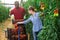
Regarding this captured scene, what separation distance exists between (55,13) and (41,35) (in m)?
0.83

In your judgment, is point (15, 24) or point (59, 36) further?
point (15, 24)

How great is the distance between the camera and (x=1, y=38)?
10.5 meters

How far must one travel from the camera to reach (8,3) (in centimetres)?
1789

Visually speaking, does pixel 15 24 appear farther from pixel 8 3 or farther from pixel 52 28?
pixel 8 3

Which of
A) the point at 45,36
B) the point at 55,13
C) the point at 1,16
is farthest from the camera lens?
the point at 1,16

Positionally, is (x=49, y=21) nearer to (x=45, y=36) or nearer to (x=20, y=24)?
(x=45, y=36)

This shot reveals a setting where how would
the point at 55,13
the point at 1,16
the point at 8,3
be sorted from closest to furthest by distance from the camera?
1. the point at 55,13
2. the point at 1,16
3. the point at 8,3

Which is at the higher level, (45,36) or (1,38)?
(45,36)

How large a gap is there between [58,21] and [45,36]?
54 centimetres

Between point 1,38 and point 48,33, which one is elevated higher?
point 48,33

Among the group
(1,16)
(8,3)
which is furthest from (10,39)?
(8,3)

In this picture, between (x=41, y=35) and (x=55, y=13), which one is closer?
(x=55, y=13)

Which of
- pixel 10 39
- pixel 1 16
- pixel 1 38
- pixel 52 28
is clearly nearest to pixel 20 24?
pixel 10 39

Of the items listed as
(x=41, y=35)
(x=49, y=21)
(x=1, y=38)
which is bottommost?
(x=1, y=38)
